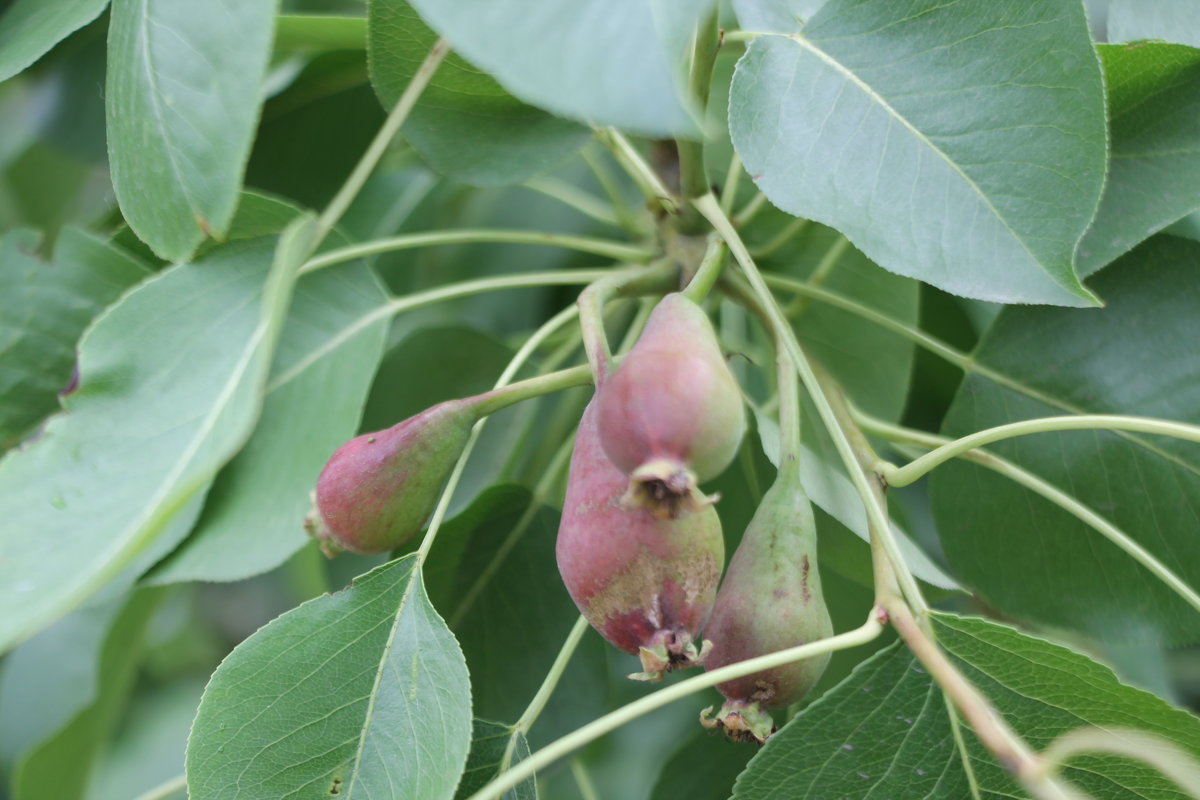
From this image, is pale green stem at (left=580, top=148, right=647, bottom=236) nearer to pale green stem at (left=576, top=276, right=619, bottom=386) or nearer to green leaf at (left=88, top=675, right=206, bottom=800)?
pale green stem at (left=576, top=276, right=619, bottom=386)

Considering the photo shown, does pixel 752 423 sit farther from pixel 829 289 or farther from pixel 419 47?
pixel 419 47

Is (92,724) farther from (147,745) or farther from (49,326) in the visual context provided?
(147,745)

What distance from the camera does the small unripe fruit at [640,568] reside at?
0.40 m

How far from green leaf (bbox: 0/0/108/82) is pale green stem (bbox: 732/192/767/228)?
0.38 metres

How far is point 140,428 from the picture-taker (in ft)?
1.72

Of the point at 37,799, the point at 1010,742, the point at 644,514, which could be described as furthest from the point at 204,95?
the point at 37,799

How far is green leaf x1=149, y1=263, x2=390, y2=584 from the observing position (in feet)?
1.93

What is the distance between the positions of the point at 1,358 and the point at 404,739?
398 millimetres

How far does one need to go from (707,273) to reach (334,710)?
26cm

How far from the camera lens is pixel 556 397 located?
0.94 metres

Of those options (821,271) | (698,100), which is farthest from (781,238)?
(698,100)

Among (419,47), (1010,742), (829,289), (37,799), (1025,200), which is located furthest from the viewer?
(37,799)

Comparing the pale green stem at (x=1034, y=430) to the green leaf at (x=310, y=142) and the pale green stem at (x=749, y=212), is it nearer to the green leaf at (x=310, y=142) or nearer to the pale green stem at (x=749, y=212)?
the pale green stem at (x=749, y=212)

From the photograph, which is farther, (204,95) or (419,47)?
(419,47)
